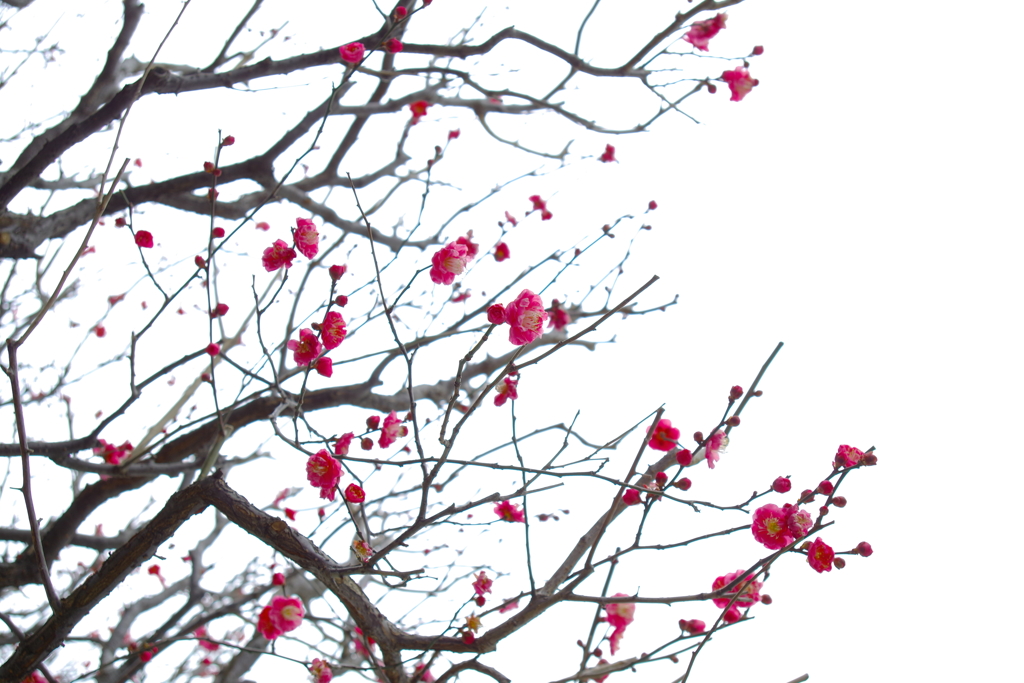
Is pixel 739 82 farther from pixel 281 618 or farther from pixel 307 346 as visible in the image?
pixel 281 618

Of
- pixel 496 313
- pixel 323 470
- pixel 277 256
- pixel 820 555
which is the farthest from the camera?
pixel 277 256

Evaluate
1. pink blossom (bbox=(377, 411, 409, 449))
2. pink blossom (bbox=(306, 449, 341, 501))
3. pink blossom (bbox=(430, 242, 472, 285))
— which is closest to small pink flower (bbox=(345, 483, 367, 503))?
pink blossom (bbox=(306, 449, 341, 501))

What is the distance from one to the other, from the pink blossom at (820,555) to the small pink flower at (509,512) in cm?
82

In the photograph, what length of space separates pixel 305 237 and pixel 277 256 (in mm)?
141

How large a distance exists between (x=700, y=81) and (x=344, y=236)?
1.89 m

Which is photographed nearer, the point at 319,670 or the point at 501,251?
the point at 319,670

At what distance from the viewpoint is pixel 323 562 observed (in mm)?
1572

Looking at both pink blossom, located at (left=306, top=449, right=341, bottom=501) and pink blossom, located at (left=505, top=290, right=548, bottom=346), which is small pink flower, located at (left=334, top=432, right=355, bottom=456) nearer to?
pink blossom, located at (left=306, top=449, right=341, bottom=501)

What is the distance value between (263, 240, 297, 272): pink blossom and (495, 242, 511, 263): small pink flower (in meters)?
0.78

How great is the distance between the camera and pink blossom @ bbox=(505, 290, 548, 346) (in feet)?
4.88

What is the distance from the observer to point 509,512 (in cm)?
195

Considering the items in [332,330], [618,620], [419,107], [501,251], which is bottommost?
[618,620]

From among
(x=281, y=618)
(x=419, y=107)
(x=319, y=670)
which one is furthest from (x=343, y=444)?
(x=419, y=107)

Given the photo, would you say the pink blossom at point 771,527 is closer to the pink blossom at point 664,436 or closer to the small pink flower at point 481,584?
the pink blossom at point 664,436
